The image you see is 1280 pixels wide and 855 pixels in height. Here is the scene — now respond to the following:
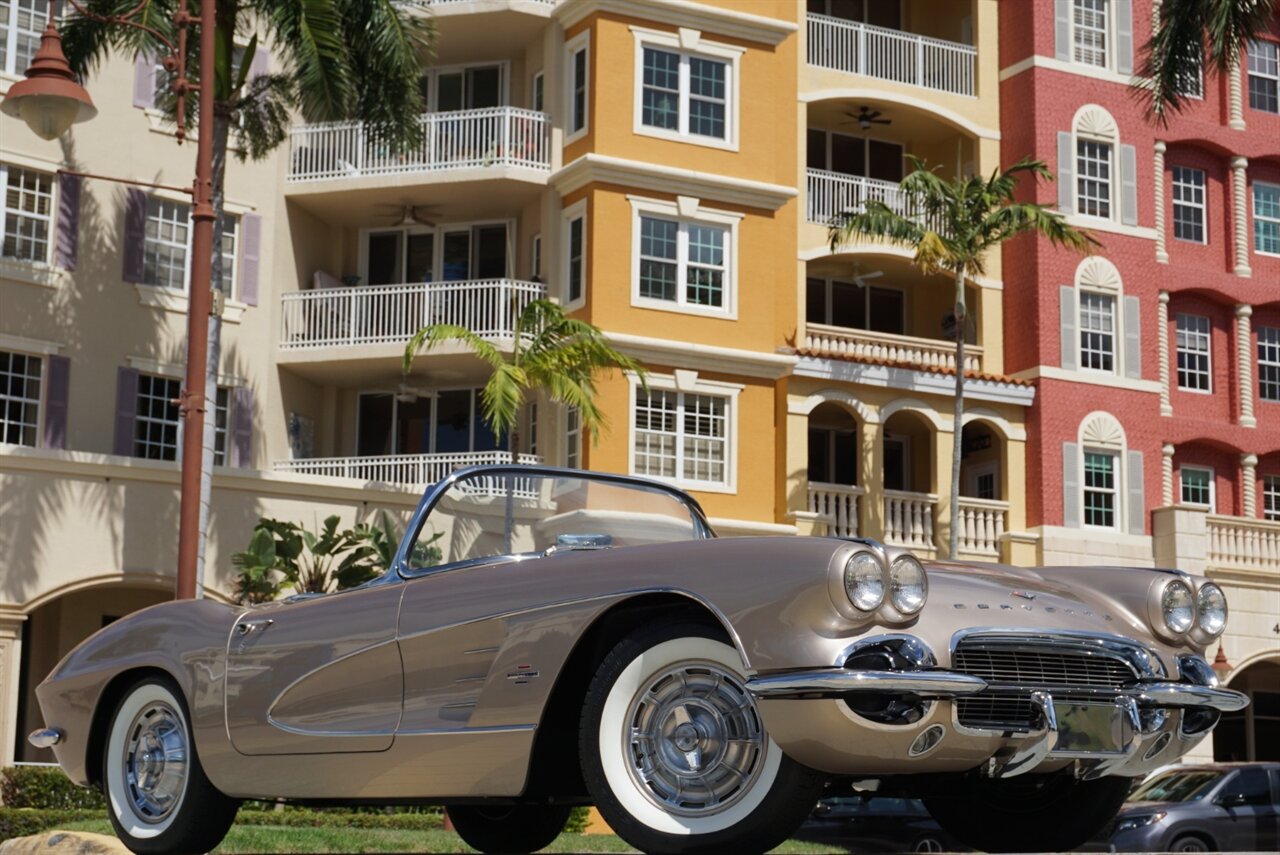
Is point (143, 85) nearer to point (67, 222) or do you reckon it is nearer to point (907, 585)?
point (67, 222)

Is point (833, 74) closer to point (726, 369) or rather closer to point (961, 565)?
point (726, 369)

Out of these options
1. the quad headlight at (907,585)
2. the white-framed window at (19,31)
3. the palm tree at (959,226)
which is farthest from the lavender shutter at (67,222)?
the quad headlight at (907,585)

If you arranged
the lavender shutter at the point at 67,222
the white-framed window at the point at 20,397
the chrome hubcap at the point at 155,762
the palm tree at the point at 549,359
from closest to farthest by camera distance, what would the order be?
1. the chrome hubcap at the point at 155,762
2. the palm tree at the point at 549,359
3. the white-framed window at the point at 20,397
4. the lavender shutter at the point at 67,222

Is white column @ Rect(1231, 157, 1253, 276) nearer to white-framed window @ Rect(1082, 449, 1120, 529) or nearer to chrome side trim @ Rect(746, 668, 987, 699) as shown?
white-framed window @ Rect(1082, 449, 1120, 529)

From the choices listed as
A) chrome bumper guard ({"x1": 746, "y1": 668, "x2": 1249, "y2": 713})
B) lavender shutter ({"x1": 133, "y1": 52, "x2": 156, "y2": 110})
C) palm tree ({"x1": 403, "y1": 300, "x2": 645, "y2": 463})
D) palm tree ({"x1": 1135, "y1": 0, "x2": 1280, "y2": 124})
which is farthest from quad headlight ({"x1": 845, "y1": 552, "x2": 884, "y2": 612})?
lavender shutter ({"x1": 133, "y1": 52, "x2": 156, "y2": 110})

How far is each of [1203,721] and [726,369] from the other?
2497 cm

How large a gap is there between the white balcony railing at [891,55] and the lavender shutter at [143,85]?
12.1 m

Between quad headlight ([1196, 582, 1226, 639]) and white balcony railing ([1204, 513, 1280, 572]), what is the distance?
2905cm

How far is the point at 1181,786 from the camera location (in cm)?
2016

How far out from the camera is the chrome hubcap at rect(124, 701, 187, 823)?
7.71 m

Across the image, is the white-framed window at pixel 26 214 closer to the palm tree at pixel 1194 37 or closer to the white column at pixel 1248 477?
the palm tree at pixel 1194 37

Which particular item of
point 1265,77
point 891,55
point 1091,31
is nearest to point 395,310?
point 891,55

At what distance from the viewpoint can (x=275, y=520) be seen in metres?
25.7

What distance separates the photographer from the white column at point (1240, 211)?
37.9 metres
